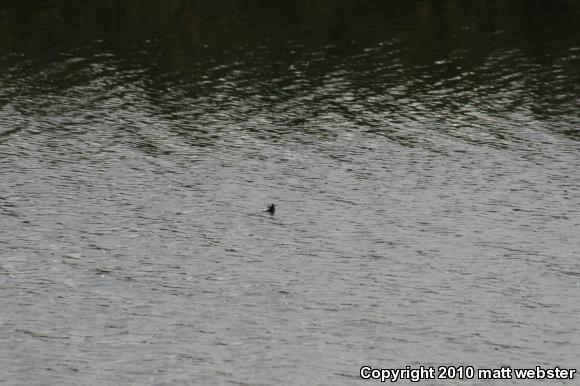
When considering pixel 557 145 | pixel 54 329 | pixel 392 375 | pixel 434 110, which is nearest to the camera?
pixel 392 375

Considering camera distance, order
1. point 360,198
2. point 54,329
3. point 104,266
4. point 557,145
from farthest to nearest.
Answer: point 557,145 → point 360,198 → point 104,266 → point 54,329

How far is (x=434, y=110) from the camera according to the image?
102500mm

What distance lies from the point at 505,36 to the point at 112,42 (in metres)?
43.3

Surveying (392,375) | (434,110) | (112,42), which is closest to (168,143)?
(434,110)

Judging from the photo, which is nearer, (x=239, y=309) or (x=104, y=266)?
(x=239, y=309)

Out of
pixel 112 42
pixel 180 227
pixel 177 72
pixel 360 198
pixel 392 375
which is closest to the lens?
pixel 392 375

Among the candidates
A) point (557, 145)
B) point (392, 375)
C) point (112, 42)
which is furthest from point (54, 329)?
point (112, 42)

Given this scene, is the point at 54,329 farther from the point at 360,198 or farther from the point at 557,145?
the point at 557,145

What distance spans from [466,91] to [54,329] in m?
56.3

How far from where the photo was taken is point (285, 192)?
85.2 m

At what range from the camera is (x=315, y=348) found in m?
60.9

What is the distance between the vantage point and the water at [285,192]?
61.7 meters

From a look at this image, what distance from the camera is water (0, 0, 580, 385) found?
6172 centimetres

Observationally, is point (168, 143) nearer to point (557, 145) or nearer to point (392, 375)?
point (557, 145)
